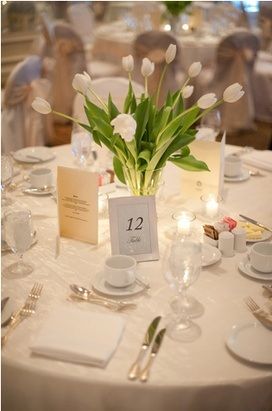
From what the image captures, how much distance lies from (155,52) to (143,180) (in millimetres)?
3406

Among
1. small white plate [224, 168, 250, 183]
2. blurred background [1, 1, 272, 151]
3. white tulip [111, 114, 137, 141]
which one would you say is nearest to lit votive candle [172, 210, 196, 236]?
white tulip [111, 114, 137, 141]

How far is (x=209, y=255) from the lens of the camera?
167cm

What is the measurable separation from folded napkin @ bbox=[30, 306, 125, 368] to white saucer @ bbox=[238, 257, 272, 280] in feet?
1.38

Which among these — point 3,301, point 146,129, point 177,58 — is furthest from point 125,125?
point 177,58

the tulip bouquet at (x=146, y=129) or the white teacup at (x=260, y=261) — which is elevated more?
the tulip bouquet at (x=146, y=129)

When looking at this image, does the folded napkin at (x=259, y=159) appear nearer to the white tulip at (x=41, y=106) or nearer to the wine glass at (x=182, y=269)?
the white tulip at (x=41, y=106)

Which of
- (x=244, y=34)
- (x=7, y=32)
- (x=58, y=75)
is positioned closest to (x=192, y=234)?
(x=244, y=34)

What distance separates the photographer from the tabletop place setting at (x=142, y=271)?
48.3 inches

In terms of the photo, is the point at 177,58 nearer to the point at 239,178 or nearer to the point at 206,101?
the point at 239,178

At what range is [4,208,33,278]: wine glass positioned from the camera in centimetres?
158

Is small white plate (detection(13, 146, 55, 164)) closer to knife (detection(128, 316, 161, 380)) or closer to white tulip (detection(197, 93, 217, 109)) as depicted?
white tulip (detection(197, 93, 217, 109))

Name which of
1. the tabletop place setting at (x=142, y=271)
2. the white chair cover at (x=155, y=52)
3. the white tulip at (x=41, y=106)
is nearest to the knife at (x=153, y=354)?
the tabletop place setting at (x=142, y=271)

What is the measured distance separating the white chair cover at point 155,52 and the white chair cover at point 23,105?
3.76ft

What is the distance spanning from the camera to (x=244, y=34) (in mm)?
5188
